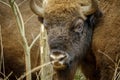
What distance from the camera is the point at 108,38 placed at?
7.90m

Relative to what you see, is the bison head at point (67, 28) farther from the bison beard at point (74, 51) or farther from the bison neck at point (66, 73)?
the bison neck at point (66, 73)

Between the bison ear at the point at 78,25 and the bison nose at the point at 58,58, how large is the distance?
522 millimetres

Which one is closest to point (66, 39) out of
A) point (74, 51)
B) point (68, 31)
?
point (68, 31)

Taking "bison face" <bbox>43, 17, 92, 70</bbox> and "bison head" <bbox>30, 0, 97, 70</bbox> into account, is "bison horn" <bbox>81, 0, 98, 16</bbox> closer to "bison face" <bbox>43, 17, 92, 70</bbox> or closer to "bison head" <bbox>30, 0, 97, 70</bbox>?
"bison head" <bbox>30, 0, 97, 70</bbox>

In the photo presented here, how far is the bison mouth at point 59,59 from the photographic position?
7230mm

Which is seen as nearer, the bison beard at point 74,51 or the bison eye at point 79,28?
the bison beard at point 74,51

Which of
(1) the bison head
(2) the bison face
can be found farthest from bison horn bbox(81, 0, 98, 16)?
(2) the bison face

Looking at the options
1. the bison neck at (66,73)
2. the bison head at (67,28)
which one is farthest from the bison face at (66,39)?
the bison neck at (66,73)

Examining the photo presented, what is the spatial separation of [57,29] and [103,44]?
0.81 m

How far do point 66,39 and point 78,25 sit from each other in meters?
0.34

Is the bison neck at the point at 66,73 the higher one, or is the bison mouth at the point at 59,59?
the bison mouth at the point at 59,59

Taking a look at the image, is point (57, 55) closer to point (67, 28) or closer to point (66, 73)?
point (67, 28)

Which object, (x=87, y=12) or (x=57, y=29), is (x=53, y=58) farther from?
(x=87, y=12)

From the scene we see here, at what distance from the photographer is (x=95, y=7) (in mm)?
7879
